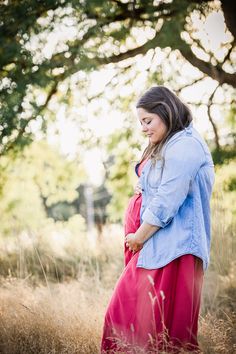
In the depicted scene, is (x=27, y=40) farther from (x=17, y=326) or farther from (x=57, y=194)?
(x=57, y=194)

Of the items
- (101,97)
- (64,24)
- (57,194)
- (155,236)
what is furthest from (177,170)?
(57,194)

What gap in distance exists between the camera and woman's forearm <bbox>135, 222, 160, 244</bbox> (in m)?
2.61

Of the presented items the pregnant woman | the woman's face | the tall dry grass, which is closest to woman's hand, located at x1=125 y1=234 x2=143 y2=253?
the pregnant woman

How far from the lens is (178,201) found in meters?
2.53

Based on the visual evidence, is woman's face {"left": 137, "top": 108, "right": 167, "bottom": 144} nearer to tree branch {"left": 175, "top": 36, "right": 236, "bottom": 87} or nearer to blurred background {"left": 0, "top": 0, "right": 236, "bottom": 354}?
blurred background {"left": 0, "top": 0, "right": 236, "bottom": 354}

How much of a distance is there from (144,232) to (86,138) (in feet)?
12.1

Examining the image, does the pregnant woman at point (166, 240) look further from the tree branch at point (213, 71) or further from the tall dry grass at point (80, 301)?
the tree branch at point (213, 71)

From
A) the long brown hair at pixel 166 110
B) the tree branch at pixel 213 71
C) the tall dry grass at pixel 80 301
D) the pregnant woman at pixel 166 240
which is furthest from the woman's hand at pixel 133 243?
the tree branch at pixel 213 71

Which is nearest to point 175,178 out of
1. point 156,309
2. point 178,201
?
point 178,201

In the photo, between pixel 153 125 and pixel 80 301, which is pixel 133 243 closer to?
pixel 153 125

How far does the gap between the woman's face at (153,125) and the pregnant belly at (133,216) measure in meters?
0.38

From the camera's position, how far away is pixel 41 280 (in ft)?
19.6

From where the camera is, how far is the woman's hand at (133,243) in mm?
2671

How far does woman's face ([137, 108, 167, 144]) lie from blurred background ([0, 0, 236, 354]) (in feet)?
4.45
